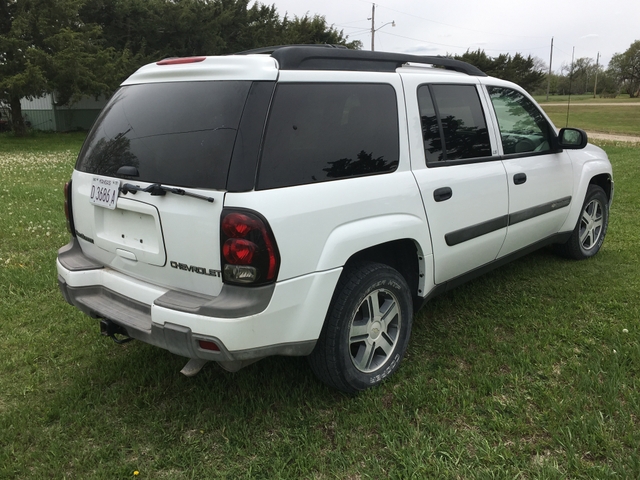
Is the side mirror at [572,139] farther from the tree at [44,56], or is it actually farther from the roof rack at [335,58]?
the tree at [44,56]

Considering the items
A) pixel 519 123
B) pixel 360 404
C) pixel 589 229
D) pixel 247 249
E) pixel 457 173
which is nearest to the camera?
pixel 247 249

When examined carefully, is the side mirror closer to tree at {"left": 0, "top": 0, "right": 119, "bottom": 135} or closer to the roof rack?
the roof rack

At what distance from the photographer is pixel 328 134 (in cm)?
267

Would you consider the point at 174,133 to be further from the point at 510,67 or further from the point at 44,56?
the point at 510,67

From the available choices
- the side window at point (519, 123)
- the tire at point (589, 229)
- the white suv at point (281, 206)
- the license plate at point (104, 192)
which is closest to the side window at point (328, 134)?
the white suv at point (281, 206)

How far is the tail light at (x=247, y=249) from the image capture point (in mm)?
2273

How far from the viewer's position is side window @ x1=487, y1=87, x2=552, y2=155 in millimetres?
3914

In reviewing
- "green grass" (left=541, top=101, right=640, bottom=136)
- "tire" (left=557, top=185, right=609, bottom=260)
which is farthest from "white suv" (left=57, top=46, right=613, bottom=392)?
"green grass" (left=541, top=101, right=640, bottom=136)

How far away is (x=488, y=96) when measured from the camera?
12.6 ft

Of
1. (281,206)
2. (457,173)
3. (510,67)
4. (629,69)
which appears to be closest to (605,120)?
(510,67)

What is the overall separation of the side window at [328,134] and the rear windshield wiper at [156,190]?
0.98ft

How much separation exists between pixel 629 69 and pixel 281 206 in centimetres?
8544

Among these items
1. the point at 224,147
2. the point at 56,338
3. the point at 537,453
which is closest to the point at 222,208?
the point at 224,147

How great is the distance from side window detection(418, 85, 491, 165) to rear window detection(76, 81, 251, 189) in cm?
130
